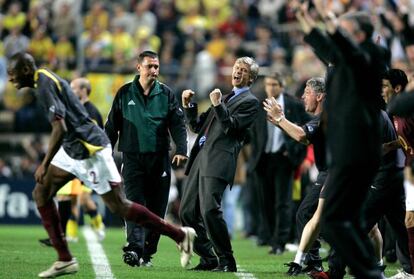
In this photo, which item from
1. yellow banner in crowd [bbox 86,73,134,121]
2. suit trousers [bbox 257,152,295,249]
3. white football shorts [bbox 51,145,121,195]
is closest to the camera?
white football shorts [bbox 51,145,121,195]

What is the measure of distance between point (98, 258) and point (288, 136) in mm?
3812

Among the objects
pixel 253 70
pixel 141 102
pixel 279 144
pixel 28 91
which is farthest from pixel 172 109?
pixel 28 91

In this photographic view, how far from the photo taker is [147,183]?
1206cm

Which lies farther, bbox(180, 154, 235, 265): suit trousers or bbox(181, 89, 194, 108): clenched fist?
bbox(181, 89, 194, 108): clenched fist

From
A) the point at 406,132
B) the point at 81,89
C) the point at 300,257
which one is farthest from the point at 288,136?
the point at 406,132

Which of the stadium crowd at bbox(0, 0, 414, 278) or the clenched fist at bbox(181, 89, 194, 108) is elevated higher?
the stadium crowd at bbox(0, 0, 414, 278)

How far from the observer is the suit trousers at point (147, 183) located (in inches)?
468

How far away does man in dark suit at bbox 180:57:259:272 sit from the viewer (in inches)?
444

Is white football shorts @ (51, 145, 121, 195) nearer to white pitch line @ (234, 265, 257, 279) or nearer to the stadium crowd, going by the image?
white pitch line @ (234, 265, 257, 279)

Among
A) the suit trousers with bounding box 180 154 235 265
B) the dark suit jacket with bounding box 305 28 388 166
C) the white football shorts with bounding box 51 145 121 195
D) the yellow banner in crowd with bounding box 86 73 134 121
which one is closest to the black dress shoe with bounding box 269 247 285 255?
the suit trousers with bounding box 180 154 235 265

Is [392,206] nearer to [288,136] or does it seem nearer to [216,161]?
[216,161]

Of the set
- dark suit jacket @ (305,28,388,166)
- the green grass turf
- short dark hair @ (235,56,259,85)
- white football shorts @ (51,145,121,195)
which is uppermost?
short dark hair @ (235,56,259,85)

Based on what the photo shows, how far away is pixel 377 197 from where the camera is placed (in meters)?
10.4

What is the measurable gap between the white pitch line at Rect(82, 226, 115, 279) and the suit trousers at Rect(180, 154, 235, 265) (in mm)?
1057
